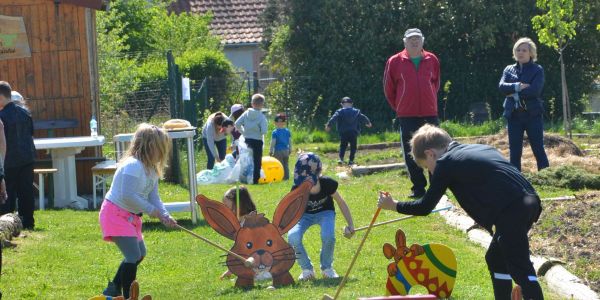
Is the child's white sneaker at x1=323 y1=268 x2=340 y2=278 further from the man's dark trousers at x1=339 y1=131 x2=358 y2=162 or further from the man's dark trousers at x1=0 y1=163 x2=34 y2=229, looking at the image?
the man's dark trousers at x1=339 y1=131 x2=358 y2=162

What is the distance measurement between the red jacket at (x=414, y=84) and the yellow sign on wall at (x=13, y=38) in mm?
6038

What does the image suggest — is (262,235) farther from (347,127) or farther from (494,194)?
(347,127)

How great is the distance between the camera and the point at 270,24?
29.7m

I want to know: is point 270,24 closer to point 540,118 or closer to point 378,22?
point 378,22

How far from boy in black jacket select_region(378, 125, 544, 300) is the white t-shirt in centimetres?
211

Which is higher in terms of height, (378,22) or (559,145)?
(378,22)

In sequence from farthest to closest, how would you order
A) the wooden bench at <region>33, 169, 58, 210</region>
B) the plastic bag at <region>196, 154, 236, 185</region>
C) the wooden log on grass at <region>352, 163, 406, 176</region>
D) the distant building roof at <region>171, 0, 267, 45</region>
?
the distant building roof at <region>171, 0, 267, 45</region> → the plastic bag at <region>196, 154, 236, 185</region> → the wooden log on grass at <region>352, 163, 406, 176</region> → the wooden bench at <region>33, 169, 58, 210</region>

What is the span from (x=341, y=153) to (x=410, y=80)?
732cm

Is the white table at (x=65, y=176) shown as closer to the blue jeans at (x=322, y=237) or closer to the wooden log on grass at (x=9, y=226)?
the wooden log on grass at (x=9, y=226)

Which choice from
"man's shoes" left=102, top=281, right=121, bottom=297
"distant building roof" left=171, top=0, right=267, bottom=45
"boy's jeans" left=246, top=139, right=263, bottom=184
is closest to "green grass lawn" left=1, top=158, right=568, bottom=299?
"man's shoes" left=102, top=281, right=121, bottom=297

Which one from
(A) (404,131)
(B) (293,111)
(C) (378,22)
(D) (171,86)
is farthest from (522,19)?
(A) (404,131)

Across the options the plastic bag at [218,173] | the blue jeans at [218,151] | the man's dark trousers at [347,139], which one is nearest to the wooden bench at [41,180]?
the plastic bag at [218,173]

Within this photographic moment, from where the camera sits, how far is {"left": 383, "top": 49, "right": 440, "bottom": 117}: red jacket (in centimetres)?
1273

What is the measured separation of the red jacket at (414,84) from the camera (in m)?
12.7
